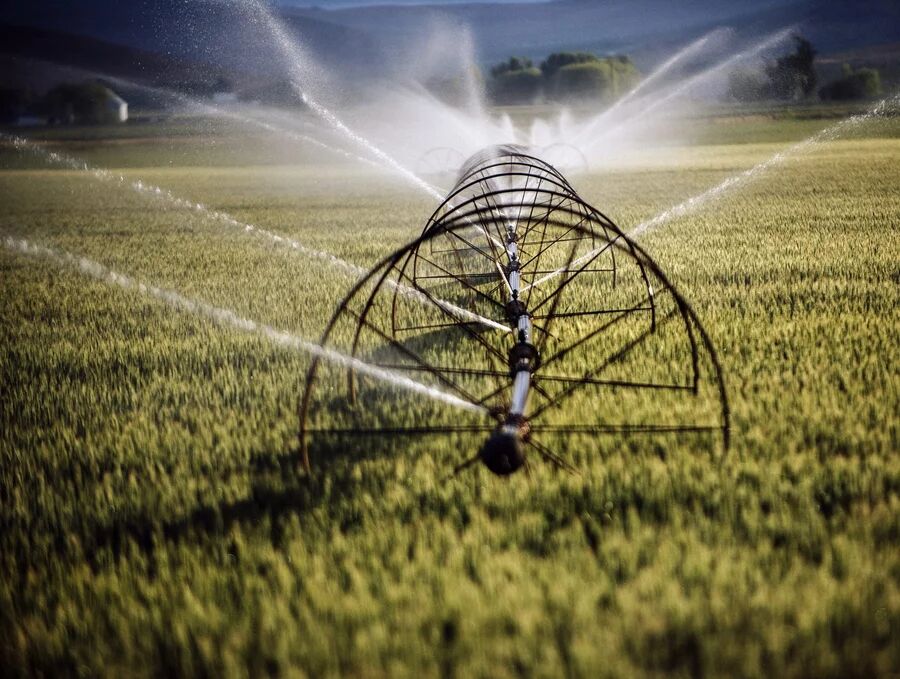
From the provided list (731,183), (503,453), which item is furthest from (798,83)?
(503,453)

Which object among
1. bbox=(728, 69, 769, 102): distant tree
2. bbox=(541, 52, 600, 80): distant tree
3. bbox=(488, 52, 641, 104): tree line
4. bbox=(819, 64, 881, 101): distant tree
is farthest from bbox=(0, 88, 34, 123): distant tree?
bbox=(819, 64, 881, 101): distant tree

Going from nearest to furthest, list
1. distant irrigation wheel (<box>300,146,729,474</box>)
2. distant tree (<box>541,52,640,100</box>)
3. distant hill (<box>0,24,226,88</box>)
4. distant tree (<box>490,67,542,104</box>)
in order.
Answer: distant irrigation wheel (<box>300,146,729,474</box>)
distant hill (<box>0,24,226,88</box>)
distant tree (<box>541,52,640,100</box>)
distant tree (<box>490,67,542,104</box>)

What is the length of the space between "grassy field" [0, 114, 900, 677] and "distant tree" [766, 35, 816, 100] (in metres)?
67.7

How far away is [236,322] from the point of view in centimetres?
571

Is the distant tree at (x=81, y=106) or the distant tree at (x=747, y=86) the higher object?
the distant tree at (x=747, y=86)

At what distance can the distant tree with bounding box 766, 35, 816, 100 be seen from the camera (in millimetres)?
62531

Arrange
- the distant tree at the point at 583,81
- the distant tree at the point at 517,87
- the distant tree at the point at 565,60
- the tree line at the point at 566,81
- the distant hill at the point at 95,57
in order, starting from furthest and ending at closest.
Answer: the distant tree at the point at 565,60, the distant tree at the point at 517,87, the tree line at the point at 566,81, the distant tree at the point at 583,81, the distant hill at the point at 95,57

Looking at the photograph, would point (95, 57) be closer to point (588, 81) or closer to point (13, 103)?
point (13, 103)

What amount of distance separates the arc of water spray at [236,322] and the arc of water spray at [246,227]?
1.67 ft

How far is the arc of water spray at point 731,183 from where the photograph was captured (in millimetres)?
7360

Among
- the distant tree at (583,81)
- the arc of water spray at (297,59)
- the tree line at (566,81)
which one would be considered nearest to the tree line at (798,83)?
the tree line at (566,81)

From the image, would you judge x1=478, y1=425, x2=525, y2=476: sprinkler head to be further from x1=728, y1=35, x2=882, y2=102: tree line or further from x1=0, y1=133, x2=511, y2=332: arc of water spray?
x1=728, y1=35, x2=882, y2=102: tree line

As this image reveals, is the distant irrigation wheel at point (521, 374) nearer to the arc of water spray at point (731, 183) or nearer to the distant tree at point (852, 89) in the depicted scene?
the arc of water spray at point (731, 183)

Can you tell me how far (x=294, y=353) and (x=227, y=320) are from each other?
1.38 meters
